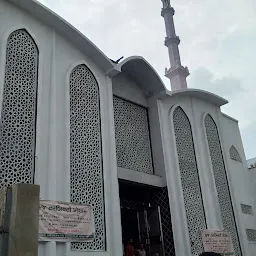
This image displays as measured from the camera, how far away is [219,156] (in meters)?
11.4

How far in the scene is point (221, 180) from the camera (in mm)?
10922

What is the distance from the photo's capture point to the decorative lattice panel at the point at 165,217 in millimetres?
8836

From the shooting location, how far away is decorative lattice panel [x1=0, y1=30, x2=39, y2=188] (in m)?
6.44

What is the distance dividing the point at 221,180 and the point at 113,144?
4300mm

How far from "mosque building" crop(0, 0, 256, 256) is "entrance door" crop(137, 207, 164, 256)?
0.03m

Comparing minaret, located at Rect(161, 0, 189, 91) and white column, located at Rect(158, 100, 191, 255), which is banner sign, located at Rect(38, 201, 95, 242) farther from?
minaret, located at Rect(161, 0, 189, 91)

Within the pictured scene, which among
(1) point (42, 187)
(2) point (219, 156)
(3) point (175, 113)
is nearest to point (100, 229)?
(1) point (42, 187)

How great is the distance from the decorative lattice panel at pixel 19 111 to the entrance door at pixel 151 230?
3.71 meters

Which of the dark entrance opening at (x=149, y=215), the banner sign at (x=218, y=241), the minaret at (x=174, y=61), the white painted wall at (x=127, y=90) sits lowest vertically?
the banner sign at (x=218, y=241)

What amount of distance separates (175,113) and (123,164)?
2.68 metres

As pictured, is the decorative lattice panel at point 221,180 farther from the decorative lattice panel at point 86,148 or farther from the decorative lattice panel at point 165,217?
the decorative lattice panel at point 86,148

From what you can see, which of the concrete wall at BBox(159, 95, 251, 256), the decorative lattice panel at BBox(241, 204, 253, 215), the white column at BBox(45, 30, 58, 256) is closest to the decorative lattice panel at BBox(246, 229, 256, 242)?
the concrete wall at BBox(159, 95, 251, 256)

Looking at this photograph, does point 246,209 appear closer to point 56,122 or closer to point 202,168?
point 202,168

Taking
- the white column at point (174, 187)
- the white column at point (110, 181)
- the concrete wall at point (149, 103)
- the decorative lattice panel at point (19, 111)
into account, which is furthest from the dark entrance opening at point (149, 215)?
the decorative lattice panel at point (19, 111)
